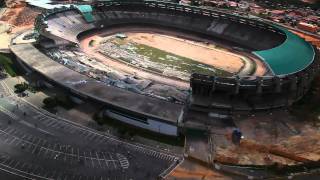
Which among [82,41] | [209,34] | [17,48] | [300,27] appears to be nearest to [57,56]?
[17,48]

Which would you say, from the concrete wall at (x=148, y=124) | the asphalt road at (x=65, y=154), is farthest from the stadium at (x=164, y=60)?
the asphalt road at (x=65, y=154)

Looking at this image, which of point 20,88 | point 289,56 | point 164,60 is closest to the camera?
point 20,88

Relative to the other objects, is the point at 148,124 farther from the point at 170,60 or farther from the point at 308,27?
the point at 308,27

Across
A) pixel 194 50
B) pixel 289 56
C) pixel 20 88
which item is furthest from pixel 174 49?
pixel 20 88

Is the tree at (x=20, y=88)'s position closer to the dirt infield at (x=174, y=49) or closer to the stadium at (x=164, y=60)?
the stadium at (x=164, y=60)

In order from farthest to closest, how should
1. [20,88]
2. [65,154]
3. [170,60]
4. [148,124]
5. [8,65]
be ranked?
[170,60], [8,65], [20,88], [148,124], [65,154]

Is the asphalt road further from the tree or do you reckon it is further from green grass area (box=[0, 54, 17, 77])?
green grass area (box=[0, 54, 17, 77])

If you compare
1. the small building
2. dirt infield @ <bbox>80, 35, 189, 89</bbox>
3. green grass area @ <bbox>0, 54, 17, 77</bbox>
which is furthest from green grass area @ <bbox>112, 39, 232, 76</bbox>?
the small building
